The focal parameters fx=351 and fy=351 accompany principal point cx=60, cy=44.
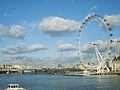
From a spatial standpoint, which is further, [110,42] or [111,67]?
[111,67]

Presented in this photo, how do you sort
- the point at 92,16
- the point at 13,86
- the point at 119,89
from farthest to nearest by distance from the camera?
the point at 92,16 < the point at 119,89 < the point at 13,86

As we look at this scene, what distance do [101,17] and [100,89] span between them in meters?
50.6

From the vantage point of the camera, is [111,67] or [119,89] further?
[111,67]

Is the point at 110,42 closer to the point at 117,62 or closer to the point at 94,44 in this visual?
the point at 94,44

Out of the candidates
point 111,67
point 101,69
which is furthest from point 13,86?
point 111,67

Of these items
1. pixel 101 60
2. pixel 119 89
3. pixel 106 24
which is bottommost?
pixel 119 89

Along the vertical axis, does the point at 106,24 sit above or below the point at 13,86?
above

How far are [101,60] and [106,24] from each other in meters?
21.7

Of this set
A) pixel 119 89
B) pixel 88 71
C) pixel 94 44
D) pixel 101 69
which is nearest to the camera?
pixel 119 89

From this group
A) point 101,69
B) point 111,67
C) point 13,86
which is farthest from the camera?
point 111,67

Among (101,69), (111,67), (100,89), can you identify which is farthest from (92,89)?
(111,67)

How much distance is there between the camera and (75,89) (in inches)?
2434

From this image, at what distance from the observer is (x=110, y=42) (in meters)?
110

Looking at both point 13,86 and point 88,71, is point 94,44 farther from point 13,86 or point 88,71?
point 13,86
